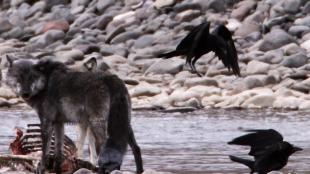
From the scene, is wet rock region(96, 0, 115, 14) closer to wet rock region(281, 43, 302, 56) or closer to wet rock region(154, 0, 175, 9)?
wet rock region(154, 0, 175, 9)

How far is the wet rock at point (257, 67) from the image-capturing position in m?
25.4

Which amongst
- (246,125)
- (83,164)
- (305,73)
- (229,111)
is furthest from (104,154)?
(305,73)

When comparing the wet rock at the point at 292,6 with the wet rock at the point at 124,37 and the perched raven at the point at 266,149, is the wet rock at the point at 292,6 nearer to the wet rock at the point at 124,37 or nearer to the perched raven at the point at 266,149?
the wet rock at the point at 124,37

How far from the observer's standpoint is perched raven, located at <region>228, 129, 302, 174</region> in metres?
10.5

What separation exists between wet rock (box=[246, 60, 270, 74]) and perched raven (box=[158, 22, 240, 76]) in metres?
13.0

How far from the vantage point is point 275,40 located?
27.9 metres

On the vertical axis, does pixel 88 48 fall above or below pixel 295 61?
below

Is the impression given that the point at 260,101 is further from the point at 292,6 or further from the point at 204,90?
the point at 292,6

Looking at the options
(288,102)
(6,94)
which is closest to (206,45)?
(288,102)

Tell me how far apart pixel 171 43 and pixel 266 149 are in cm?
1978

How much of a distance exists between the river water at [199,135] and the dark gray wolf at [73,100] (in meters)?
1.22

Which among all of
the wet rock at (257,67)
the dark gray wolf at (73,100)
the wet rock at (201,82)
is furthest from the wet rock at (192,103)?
the dark gray wolf at (73,100)

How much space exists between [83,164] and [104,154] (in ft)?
3.95

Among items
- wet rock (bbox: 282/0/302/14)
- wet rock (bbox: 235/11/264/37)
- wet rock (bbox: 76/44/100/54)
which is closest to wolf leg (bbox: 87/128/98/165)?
wet rock (bbox: 235/11/264/37)
